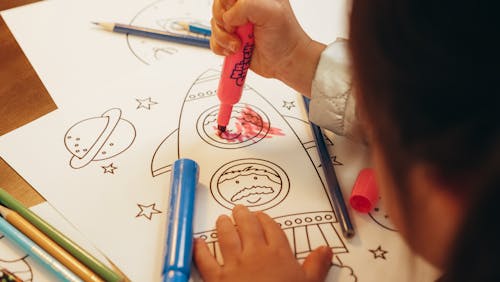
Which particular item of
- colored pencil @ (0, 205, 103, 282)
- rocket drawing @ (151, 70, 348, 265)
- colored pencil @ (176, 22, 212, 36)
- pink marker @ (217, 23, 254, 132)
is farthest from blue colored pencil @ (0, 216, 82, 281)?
colored pencil @ (176, 22, 212, 36)

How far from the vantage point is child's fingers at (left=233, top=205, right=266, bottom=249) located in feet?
1.23

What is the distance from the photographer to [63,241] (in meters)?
0.36

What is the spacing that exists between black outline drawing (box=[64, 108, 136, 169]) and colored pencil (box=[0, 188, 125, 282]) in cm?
7

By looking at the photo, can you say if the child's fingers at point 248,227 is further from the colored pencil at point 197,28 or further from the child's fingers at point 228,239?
the colored pencil at point 197,28

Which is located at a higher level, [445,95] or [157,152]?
[445,95]

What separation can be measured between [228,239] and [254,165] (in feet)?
0.30

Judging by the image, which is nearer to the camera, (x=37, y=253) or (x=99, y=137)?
(x=37, y=253)

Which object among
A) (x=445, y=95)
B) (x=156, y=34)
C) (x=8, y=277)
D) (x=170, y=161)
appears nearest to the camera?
(x=445, y=95)

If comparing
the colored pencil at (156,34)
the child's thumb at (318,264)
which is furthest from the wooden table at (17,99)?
the child's thumb at (318,264)

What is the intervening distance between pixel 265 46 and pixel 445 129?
306mm

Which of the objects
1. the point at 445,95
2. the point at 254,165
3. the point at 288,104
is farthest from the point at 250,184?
the point at 445,95

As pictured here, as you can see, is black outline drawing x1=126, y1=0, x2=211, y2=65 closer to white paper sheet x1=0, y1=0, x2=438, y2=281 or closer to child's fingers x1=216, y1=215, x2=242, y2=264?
white paper sheet x1=0, y1=0, x2=438, y2=281

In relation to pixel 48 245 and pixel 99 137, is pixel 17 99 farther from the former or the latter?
pixel 48 245

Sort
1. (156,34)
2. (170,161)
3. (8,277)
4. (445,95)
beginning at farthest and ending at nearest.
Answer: (156,34) < (170,161) < (8,277) < (445,95)
